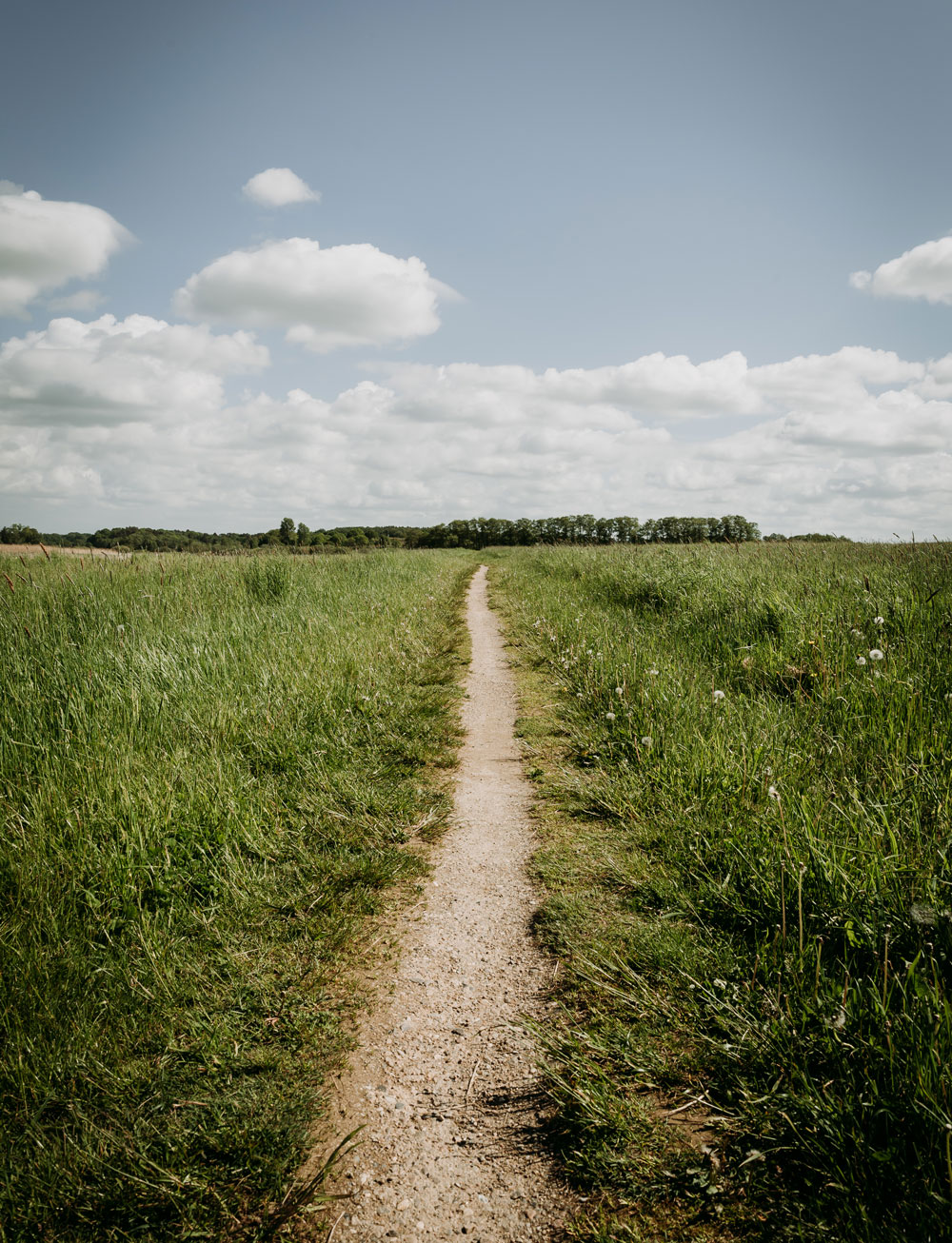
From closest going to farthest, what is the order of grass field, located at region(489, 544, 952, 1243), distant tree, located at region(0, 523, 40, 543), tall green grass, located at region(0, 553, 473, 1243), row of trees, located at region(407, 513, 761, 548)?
grass field, located at region(489, 544, 952, 1243) < tall green grass, located at region(0, 553, 473, 1243) < distant tree, located at region(0, 523, 40, 543) < row of trees, located at region(407, 513, 761, 548)

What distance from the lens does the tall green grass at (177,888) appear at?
1919mm

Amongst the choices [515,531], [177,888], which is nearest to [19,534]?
[177,888]

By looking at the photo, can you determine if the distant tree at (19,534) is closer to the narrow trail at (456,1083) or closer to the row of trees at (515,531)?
the narrow trail at (456,1083)

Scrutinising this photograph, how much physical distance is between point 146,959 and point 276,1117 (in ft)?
3.57

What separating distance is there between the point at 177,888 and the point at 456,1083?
1.86 m

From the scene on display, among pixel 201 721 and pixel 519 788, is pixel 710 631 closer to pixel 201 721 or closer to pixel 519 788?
pixel 519 788

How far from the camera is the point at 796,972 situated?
240 centimetres

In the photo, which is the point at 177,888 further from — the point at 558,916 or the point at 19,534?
the point at 19,534

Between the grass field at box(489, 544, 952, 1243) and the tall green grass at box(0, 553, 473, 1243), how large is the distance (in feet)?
3.52

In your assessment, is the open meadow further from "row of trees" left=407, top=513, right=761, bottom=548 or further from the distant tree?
"row of trees" left=407, top=513, right=761, bottom=548

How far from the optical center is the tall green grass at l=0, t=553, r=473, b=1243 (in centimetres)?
192

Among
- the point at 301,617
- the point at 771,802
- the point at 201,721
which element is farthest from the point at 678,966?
the point at 301,617

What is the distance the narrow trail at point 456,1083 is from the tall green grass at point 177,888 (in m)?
0.22

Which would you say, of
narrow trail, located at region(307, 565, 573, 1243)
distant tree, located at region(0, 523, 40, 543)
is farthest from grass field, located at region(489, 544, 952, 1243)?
distant tree, located at region(0, 523, 40, 543)
